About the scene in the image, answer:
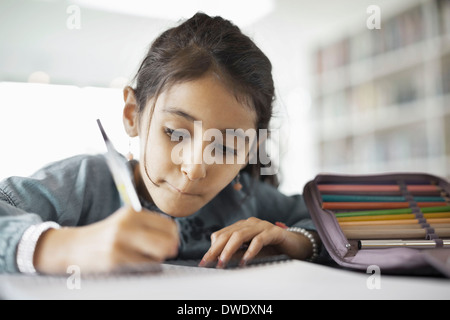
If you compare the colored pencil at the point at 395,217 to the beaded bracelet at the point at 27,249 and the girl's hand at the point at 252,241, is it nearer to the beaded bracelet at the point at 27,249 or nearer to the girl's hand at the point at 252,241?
the girl's hand at the point at 252,241

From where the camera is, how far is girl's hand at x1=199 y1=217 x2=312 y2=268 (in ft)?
0.96

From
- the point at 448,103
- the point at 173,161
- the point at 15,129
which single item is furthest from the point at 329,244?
the point at 448,103

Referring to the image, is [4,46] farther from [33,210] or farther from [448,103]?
[448,103]

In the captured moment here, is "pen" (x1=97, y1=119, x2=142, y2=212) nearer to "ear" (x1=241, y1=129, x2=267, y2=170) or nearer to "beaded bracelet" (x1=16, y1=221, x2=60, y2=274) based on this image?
"beaded bracelet" (x1=16, y1=221, x2=60, y2=274)

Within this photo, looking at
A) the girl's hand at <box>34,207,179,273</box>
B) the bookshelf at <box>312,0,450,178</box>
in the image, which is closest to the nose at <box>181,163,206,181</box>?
the girl's hand at <box>34,207,179,273</box>

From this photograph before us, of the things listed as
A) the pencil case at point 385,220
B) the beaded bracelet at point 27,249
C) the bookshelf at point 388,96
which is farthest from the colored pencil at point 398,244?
the bookshelf at point 388,96

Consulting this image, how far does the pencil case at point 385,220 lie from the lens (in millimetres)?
273

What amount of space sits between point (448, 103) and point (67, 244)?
1497 millimetres

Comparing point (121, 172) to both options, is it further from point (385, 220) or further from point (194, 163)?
point (385, 220)

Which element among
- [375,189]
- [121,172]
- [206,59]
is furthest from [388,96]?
[121,172]

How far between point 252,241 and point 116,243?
15 centimetres

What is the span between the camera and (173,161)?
0.31 m

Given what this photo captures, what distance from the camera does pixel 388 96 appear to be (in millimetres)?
1606
